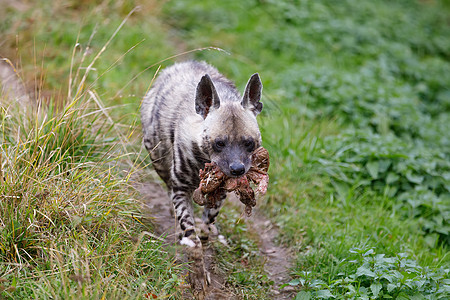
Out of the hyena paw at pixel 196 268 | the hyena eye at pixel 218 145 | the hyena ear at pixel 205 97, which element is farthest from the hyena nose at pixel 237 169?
the hyena paw at pixel 196 268

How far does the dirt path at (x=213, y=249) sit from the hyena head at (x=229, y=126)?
28.5 inches

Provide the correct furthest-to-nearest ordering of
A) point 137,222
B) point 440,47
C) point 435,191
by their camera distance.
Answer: point 440,47 → point 435,191 → point 137,222

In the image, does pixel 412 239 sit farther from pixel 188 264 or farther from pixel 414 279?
pixel 188 264

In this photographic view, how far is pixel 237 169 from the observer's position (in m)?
3.44

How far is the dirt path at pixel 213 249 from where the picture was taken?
3.91 metres

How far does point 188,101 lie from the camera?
4.14 meters

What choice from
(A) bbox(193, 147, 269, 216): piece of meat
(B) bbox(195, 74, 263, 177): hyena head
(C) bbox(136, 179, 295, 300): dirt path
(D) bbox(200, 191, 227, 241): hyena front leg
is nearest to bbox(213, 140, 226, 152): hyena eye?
(B) bbox(195, 74, 263, 177): hyena head

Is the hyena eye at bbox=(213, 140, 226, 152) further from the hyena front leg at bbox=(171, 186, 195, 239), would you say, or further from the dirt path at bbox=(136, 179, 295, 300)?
the dirt path at bbox=(136, 179, 295, 300)

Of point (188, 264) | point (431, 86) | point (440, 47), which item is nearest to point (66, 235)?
point (188, 264)

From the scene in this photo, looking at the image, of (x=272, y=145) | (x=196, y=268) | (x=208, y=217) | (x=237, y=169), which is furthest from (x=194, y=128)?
(x=272, y=145)

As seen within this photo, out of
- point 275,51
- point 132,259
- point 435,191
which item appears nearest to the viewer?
point 132,259

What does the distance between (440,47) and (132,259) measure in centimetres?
936

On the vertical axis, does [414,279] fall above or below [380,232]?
above

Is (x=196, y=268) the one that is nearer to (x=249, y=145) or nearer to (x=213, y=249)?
(x=213, y=249)
